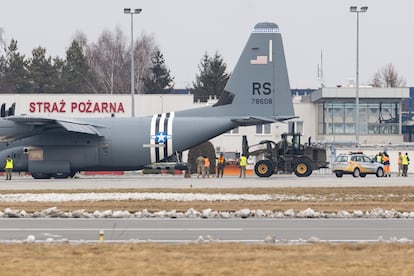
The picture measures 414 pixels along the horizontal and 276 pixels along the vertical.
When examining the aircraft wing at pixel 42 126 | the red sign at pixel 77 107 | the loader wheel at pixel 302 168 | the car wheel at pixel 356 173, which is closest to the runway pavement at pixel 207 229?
the aircraft wing at pixel 42 126

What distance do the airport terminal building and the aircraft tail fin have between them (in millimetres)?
25778

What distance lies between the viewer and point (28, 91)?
113188mm

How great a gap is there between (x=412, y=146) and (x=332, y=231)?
4732 cm

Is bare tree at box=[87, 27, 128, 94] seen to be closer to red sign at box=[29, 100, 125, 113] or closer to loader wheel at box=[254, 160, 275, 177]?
red sign at box=[29, 100, 125, 113]

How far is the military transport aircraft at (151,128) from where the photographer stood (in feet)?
151

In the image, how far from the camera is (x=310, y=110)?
82.7 m

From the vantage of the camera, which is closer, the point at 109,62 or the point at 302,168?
the point at 302,168

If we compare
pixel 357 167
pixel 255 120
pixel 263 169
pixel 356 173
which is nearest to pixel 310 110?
pixel 357 167

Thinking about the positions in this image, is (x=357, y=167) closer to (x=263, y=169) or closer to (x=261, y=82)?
(x=263, y=169)

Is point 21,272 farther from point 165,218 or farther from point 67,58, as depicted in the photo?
point 67,58

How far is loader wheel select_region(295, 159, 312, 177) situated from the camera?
48.7 meters

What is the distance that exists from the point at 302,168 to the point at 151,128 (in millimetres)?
8713

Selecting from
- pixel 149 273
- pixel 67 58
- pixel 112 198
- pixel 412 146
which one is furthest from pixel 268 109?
pixel 67 58

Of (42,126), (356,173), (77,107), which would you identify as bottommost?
(356,173)
